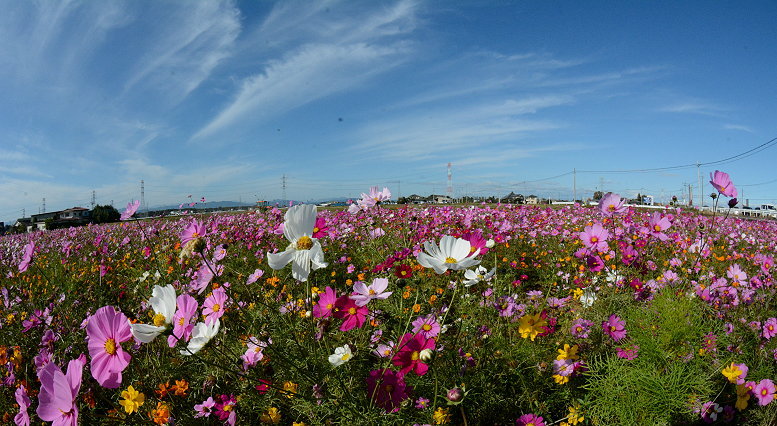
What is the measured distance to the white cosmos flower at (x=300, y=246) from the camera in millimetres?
901

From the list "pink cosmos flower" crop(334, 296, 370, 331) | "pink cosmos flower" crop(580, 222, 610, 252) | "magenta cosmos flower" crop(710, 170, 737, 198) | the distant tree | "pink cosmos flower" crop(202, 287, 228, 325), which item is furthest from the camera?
the distant tree

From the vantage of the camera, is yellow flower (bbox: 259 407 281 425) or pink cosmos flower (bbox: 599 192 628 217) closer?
yellow flower (bbox: 259 407 281 425)

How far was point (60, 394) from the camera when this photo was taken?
2.63ft

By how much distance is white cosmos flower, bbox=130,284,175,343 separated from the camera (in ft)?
2.56

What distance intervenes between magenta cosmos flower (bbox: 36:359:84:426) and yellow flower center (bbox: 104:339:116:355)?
0.22 ft

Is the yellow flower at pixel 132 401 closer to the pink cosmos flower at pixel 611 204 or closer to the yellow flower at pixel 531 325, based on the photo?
the yellow flower at pixel 531 325

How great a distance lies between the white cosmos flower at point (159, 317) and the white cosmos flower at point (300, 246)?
240mm

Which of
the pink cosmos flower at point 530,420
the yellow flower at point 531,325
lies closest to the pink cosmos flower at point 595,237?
the yellow flower at point 531,325

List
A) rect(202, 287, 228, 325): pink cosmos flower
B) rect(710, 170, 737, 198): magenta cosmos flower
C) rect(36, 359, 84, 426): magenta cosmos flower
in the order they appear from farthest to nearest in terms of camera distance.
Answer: rect(710, 170, 737, 198): magenta cosmos flower → rect(202, 287, 228, 325): pink cosmos flower → rect(36, 359, 84, 426): magenta cosmos flower

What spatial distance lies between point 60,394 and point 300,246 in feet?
1.97

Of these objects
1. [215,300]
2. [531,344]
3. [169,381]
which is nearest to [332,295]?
[215,300]

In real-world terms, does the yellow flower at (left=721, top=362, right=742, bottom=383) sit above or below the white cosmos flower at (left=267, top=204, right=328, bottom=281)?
below

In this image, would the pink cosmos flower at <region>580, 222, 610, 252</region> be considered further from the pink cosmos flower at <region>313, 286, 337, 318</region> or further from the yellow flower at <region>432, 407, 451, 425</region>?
the pink cosmos flower at <region>313, 286, 337, 318</region>

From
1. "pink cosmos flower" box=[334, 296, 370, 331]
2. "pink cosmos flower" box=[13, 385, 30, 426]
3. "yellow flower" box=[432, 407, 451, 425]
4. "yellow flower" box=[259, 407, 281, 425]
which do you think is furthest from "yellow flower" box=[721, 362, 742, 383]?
"pink cosmos flower" box=[13, 385, 30, 426]
